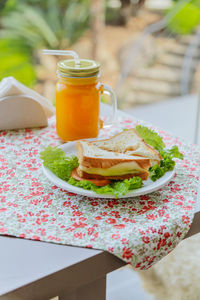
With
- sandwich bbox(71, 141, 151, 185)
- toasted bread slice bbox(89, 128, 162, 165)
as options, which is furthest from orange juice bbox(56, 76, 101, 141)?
sandwich bbox(71, 141, 151, 185)

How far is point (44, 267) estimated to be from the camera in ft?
2.45

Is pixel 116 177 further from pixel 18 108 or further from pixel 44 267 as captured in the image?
pixel 18 108

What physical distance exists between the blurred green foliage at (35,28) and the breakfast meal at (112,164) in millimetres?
5012

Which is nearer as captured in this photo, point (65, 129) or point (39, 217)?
point (39, 217)

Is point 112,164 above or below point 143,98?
above

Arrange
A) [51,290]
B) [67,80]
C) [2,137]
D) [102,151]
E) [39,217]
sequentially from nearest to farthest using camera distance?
1. [51,290]
2. [39,217]
3. [102,151]
4. [67,80]
5. [2,137]

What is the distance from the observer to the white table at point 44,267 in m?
0.72

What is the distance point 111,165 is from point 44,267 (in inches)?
11.1

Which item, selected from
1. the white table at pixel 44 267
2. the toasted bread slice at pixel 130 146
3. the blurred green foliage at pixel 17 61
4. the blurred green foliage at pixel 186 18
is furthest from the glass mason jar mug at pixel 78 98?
the blurred green foliage at pixel 17 61

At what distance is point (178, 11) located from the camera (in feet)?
13.0

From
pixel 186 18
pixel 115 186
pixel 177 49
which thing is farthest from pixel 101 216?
pixel 177 49

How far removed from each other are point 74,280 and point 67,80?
584 mm

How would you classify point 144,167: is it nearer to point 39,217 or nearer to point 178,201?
point 178,201

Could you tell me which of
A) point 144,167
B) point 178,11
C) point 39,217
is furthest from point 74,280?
point 178,11
